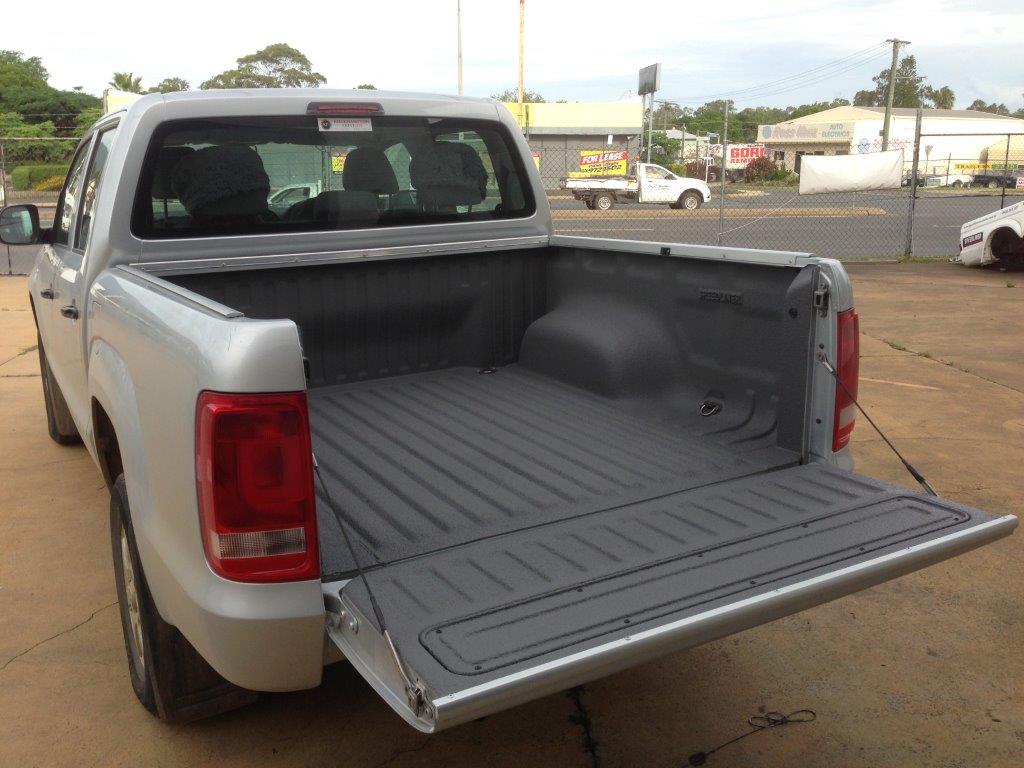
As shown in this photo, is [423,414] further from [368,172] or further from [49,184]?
→ [49,184]

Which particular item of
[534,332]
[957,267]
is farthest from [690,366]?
[957,267]

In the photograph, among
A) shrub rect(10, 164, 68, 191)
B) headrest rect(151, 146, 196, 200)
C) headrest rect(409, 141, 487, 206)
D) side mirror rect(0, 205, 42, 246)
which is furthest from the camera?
shrub rect(10, 164, 68, 191)

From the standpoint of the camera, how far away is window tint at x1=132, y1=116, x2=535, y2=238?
3809 millimetres

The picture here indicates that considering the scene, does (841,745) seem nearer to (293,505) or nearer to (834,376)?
(834,376)

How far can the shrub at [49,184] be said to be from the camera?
1481 inches

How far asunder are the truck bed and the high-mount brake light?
1.25 m

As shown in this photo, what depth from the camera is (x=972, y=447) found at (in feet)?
19.1

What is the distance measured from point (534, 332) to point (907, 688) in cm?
232

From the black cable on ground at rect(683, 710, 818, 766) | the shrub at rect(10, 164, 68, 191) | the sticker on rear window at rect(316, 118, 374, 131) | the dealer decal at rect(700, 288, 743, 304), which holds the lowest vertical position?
the black cable on ground at rect(683, 710, 818, 766)

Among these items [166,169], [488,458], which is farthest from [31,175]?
[488,458]

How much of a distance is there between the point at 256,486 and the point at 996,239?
1492 cm

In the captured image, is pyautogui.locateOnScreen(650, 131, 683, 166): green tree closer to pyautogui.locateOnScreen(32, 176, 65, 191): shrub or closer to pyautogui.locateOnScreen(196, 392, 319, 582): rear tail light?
pyautogui.locateOnScreen(32, 176, 65, 191): shrub

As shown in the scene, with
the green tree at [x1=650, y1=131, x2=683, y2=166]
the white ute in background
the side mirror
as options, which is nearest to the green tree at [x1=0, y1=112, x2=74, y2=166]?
the green tree at [x1=650, y1=131, x2=683, y2=166]

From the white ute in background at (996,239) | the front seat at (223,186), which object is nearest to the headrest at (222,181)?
the front seat at (223,186)
